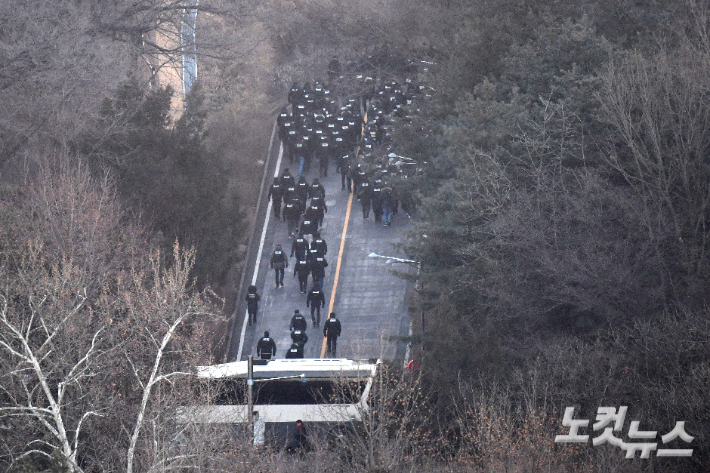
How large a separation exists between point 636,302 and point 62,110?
16943 millimetres

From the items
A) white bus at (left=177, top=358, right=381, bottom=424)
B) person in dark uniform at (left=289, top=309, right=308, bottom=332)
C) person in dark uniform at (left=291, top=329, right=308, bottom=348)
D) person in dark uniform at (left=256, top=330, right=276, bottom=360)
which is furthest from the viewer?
person in dark uniform at (left=289, top=309, right=308, bottom=332)

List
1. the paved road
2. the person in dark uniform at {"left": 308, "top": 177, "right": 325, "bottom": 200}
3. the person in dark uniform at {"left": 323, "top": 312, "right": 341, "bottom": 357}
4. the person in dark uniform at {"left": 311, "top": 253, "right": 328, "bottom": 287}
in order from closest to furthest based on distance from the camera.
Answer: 1. the person in dark uniform at {"left": 323, "top": 312, "right": 341, "bottom": 357}
2. the paved road
3. the person in dark uniform at {"left": 311, "top": 253, "right": 328, "bottom": 287}
4. the person in dark uniform at {"left": 308, "top": 177, "right": 325, "bottom": 200}

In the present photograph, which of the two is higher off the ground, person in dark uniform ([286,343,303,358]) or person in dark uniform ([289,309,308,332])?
person in dark uniform ([289,309,308,332])

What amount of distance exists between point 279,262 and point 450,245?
6195mm

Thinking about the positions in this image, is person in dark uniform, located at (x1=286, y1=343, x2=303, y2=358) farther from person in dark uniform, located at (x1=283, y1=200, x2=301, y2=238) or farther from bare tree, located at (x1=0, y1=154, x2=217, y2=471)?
person in dark uniform, located at (x1=283, y1=200, x2=301, y2=238)

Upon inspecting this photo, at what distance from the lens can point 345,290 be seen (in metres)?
31.1

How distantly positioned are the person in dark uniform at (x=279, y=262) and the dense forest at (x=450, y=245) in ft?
5.68

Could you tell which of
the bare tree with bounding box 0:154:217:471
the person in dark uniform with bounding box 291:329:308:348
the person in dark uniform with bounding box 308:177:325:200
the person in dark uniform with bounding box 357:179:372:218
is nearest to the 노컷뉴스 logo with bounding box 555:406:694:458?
the bare tree with bounding box 0:154:217:471

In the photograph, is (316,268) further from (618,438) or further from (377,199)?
(618,438)

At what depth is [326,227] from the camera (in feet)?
114

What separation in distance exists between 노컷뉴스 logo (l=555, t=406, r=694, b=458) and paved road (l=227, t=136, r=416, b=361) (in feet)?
30.1

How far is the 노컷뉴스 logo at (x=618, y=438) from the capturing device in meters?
15.5

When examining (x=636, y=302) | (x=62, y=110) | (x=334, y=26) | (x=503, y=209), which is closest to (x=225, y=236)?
(x=62, y=110)

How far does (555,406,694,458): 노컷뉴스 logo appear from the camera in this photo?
15.5 metres
